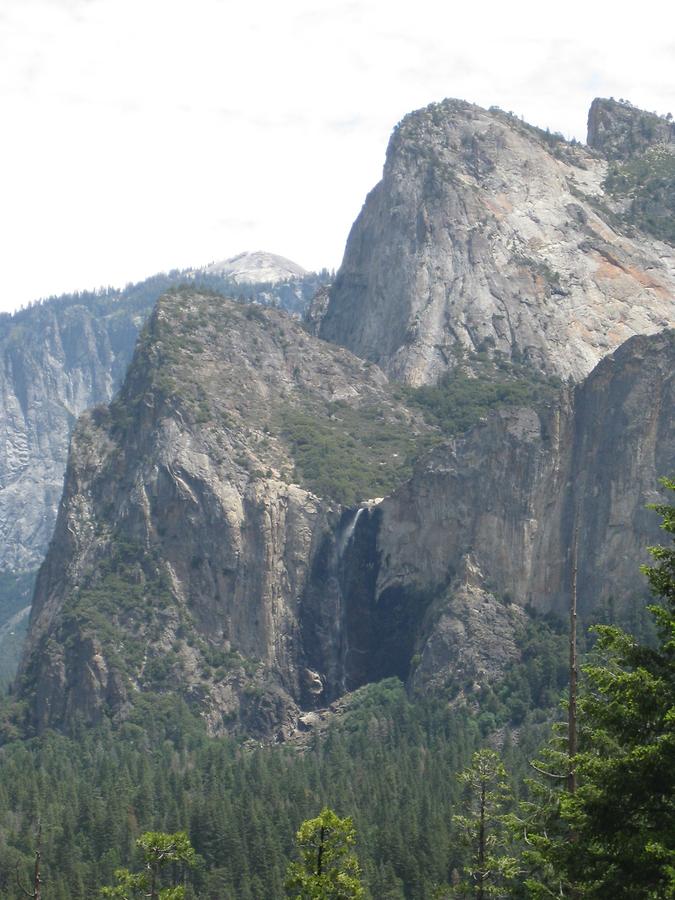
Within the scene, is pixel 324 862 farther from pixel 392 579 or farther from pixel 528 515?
pixel 392 579

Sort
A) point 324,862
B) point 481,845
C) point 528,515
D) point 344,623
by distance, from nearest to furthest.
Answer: point 324,862 < point 481,845 < point 528,515 < point 344,623

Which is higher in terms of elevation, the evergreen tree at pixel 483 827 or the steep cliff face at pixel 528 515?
the steep cliff face at pixel 528 515

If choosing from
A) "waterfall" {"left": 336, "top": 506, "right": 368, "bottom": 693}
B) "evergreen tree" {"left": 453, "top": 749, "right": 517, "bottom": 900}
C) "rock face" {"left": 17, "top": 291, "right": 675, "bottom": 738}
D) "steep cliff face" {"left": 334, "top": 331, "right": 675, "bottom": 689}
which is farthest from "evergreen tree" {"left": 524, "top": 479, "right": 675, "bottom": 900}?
"waterfall" {"left": 336, "top": 506, "right": 368, "bottom": 693}

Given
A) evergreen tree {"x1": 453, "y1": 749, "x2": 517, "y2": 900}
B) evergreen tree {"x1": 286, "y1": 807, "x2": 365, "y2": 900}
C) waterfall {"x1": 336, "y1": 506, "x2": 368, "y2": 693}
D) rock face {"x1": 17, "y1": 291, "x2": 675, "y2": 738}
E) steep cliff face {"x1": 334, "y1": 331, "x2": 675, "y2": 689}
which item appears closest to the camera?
evergreen tree {"x1": 286, "y1": 807, "x2": 365, "y2": 900}

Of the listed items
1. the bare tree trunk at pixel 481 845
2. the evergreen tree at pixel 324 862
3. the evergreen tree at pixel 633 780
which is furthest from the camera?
the bare tree trunk at pixel 481 845

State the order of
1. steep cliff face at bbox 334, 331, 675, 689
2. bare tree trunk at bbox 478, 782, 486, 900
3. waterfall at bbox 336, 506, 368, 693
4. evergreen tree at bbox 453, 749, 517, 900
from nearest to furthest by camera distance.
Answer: evergreen tree at bbox 453, 749, 517, 900, bare tree trunk at bbox 478, 782, 486, 900, steep cliff face at bbox 334, 331, 675, 689, waterfall at bbox 336, 506, 368, 693

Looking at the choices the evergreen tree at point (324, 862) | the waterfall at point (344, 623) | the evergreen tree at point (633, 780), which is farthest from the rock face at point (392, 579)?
the evergreen tree at point (633, 780)

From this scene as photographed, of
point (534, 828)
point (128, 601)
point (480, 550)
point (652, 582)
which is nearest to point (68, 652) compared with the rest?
point (128, 601)

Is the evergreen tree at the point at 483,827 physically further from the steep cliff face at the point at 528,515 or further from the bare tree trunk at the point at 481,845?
the steep cliff face at the point at 528,515

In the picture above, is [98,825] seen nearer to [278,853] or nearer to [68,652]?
[278,853]

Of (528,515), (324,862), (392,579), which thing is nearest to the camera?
(324,862)

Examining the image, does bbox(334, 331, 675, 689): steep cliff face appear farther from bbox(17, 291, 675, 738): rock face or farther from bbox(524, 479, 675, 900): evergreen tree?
bbox(524, 479, 675, 900): evergreen tree

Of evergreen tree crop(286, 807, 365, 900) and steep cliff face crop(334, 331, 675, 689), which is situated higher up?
steep cliff face crop(334, 331, 675, 689)

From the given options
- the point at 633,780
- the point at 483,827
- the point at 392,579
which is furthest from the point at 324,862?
the point at 392,579
